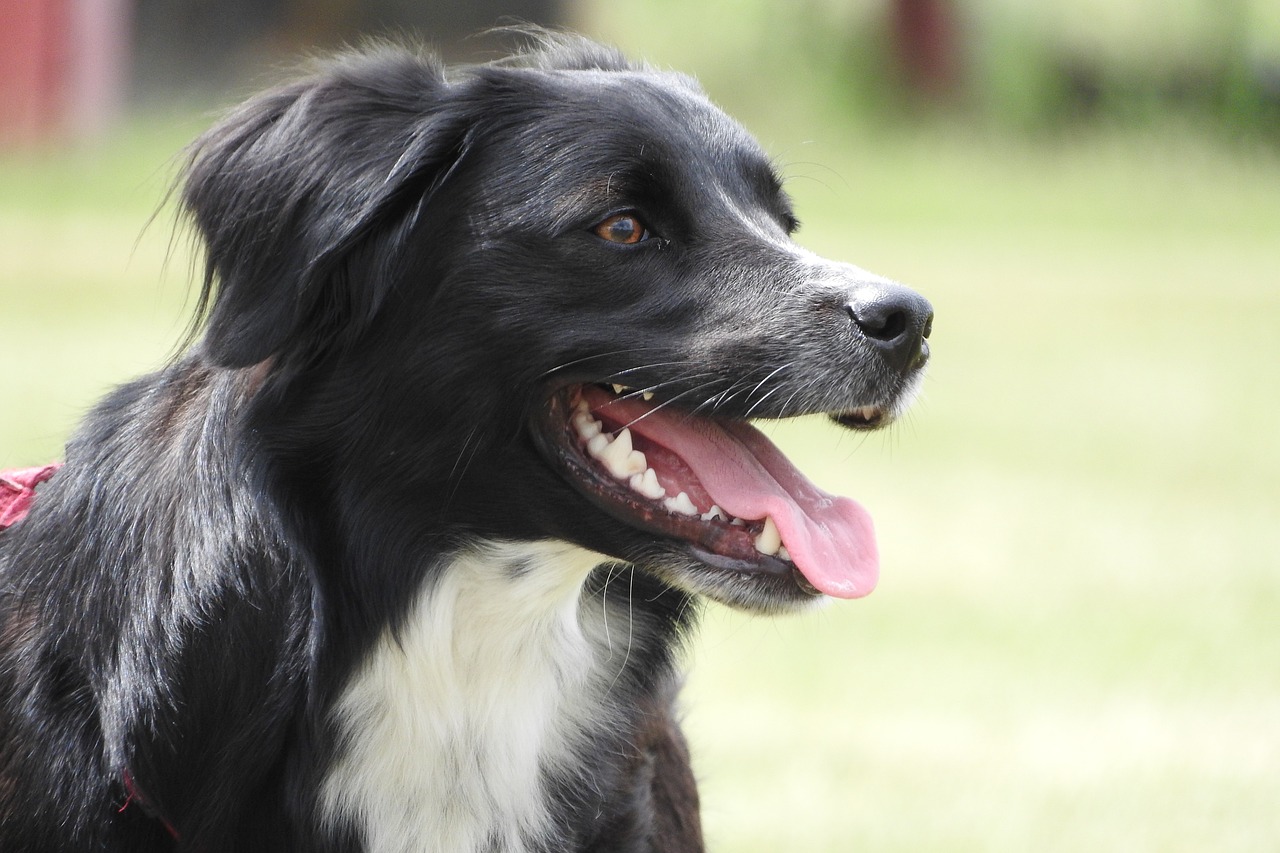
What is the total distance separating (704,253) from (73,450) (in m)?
1.20

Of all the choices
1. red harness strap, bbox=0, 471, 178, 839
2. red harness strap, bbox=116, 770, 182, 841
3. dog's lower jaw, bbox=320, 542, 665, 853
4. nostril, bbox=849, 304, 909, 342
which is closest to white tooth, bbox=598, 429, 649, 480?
dog's lower jaw, bbox=320, 542, 665, 853

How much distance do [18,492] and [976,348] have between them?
412 inches

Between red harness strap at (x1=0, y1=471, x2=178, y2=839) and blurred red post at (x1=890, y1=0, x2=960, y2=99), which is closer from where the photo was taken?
red harness strap at (x1=0, y1=471, x2=178, y2=839)

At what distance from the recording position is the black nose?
2.72 m

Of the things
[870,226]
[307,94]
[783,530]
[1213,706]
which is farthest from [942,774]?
[870,226]

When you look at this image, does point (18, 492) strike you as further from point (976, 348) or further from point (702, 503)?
point (976, 348)

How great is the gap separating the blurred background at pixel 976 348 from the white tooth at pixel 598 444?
1.79 ft

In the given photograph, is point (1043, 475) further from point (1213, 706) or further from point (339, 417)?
point (339, 417)

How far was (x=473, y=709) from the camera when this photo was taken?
2.73 metres

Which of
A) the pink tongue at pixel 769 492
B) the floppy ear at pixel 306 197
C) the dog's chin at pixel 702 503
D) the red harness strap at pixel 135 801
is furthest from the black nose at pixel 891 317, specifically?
the red harness strap at pixel 135 801

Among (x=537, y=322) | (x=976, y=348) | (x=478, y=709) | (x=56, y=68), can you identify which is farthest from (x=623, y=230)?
(x=56, y=68)

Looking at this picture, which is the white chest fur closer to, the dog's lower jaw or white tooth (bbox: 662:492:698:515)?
the dog's lower jaw

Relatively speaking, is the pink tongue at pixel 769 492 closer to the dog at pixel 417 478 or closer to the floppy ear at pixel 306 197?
the dog at pixel 417 478

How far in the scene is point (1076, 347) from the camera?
42.1ft
